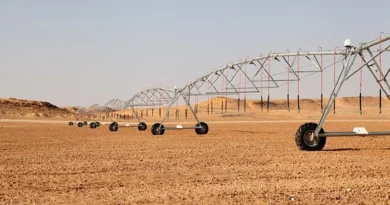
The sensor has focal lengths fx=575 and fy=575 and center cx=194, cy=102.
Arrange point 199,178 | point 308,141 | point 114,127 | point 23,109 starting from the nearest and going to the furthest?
point 199,178, point 308,141, point 114,127, point 23,109

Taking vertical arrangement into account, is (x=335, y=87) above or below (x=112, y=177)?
above

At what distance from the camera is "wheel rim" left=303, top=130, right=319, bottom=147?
20.3 m

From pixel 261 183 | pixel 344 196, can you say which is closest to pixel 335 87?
pixel 261 183

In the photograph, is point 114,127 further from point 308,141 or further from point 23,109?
point 23,109

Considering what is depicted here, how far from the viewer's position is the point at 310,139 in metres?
20.5

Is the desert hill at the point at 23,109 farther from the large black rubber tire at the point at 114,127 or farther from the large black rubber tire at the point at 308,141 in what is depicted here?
the large black rubber tire at the point at 308,141

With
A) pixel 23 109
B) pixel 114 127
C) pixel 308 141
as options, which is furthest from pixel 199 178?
pixel 23 109

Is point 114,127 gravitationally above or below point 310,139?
above

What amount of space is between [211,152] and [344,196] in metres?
10.4

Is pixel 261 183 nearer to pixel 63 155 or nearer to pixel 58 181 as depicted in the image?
pixel 58 181

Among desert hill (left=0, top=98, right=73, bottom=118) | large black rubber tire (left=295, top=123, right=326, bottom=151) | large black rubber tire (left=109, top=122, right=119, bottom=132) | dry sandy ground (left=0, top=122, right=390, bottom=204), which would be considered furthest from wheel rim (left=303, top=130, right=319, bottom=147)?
desert hill (left=0, top=98, right=73, bottom=118)

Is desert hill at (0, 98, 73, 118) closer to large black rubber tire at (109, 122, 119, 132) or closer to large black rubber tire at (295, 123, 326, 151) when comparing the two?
large black rubber tire at (109, 122, 119, 132)

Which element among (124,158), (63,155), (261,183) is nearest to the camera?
(261,183)

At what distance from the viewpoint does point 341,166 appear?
15.1 m
